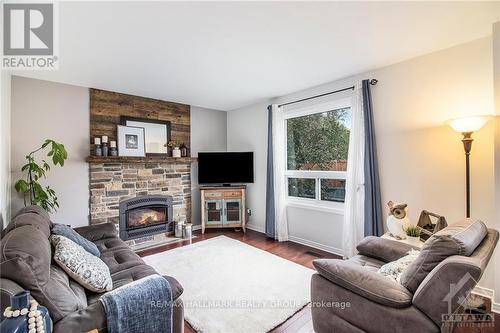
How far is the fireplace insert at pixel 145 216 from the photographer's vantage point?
12.6ft

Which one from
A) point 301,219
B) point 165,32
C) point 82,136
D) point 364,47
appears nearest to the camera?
point 165,32

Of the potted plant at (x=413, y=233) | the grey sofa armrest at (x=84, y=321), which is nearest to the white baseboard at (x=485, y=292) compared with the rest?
the potted plant at (x=413, y=233)

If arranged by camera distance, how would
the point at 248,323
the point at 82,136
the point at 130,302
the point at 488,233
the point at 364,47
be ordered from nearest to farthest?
the point at 130,302 → the point at 488,233 → the point at 248,323 → the point at 364,47 → the point at 82,136

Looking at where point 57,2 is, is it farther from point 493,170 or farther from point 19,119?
point 493,170

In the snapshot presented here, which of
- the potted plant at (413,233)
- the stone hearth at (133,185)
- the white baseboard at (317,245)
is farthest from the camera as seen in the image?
the stone hearth at (133,185)

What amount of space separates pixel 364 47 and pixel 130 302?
2.92 metres

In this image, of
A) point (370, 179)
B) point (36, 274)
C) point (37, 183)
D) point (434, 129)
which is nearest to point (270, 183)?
point (370, 179)

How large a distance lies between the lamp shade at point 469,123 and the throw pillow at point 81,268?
10.3 feet

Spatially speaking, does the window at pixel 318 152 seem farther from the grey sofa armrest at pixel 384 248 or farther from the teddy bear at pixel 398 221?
the grey sofa armrest at pixel 384 248

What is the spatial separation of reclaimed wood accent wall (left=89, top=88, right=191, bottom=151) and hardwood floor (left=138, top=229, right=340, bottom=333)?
1.87 m

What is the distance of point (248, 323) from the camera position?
195 cm

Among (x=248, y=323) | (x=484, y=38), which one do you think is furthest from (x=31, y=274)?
(x=484, y=38)

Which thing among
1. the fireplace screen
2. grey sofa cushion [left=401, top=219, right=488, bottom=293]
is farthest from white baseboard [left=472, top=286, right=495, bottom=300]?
the fireplace screen

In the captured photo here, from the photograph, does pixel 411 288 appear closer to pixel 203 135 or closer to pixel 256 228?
pixel 256 228
